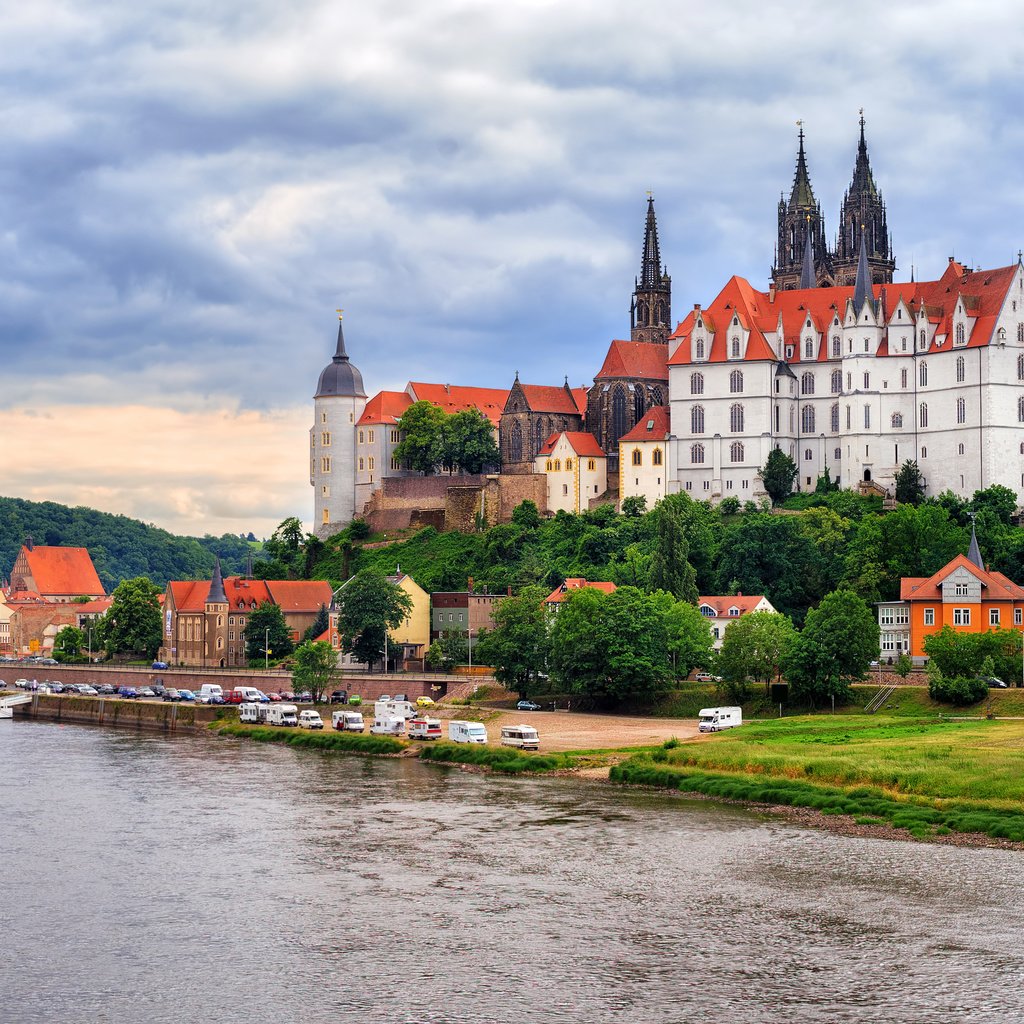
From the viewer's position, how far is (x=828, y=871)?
53.5m

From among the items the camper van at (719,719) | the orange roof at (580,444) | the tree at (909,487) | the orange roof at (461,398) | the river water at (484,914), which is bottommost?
the river water at (484,914)

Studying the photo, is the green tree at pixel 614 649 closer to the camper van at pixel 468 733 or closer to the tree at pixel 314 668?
the camper van at pixel 468 733

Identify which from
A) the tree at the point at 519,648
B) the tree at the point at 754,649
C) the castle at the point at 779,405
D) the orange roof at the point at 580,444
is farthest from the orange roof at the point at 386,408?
the tree at the point at 754,649

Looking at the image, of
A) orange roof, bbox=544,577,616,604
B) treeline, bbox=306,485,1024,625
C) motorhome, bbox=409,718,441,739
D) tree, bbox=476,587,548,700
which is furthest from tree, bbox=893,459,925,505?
motorhome, bbox=409,718,441,739

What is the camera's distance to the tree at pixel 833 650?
86.2 m

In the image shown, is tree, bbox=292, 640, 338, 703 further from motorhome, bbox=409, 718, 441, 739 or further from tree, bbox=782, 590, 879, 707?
tree, bbox=782, 590, 879, 707

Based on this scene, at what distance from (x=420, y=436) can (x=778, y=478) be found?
34.2 metres

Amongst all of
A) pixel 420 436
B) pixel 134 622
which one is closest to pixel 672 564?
pixel 420 436

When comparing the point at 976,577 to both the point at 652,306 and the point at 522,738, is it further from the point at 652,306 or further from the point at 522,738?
the point at 652,306

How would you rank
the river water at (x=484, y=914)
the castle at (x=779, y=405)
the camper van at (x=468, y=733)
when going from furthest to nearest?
1. the castle at (x=779, y=405)
2. the camper van at (x=468, y=733)
3. the river water at (x=484, y=914)

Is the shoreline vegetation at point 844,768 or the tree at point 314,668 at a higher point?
the tree at point 314,668

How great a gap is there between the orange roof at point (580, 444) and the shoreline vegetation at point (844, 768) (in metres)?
56.2

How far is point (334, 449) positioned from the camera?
154375mm

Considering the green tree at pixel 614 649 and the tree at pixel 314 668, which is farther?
the tree at pixel 314 668
